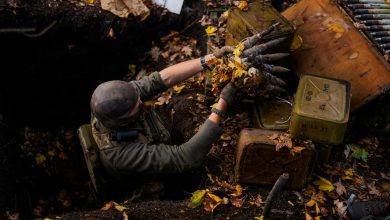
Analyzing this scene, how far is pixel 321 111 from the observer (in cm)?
488

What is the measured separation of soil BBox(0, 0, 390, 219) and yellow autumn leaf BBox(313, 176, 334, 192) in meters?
0.14

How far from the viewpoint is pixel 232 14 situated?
5.79m

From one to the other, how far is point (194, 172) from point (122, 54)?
293cm

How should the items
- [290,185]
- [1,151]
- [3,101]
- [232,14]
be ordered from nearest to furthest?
[290,185]
[232,14]
[1,151]
[3,101]

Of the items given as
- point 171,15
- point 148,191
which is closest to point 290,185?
point 148,191

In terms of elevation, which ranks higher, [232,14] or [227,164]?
[232,14]

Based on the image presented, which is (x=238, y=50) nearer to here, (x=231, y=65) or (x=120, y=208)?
(x=231, y=65)

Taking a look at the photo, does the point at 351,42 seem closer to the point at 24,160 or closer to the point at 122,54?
the point at 122,54

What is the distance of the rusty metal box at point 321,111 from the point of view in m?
4.82

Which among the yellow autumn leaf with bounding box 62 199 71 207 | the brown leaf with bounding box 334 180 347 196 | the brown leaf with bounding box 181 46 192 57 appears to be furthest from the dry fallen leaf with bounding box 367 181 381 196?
the yellow autumn leaf with bounding box 62 199 71 207

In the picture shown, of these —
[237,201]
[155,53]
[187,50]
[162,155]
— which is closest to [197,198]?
[237,201]

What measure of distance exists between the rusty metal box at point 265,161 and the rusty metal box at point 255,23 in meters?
1.32

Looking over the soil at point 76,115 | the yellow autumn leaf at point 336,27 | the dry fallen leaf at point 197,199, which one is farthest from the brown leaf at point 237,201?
the yellow autumn leaf at point 336,27

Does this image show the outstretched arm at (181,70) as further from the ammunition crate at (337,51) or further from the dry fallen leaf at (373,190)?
the dry fallen leaf at (373,190)
